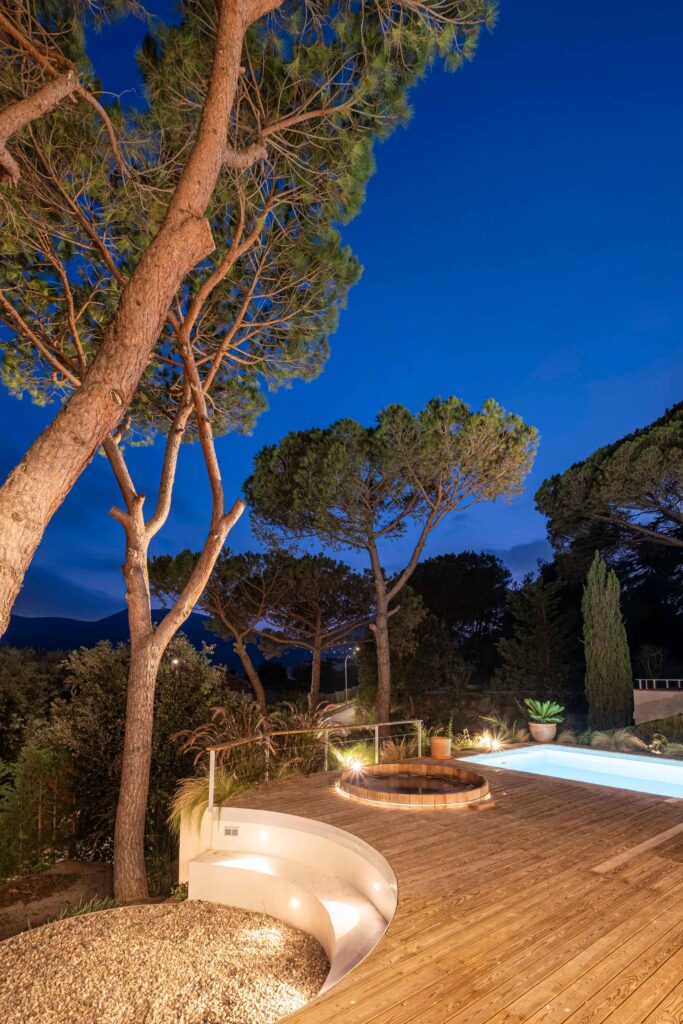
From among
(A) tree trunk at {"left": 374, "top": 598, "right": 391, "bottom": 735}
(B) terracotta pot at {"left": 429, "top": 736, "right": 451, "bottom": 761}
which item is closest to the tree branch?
(B) terracotta pot at {"left": 429, "top": 736, "right": 451, "bottom": 761}

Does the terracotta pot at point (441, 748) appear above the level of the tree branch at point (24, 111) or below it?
below

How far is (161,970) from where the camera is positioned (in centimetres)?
390

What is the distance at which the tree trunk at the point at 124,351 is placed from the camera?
2699 mm

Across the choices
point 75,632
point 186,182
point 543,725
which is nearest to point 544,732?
point 543,725

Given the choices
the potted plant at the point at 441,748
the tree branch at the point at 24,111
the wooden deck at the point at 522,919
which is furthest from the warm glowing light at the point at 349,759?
the tree branch at the point at 24,111

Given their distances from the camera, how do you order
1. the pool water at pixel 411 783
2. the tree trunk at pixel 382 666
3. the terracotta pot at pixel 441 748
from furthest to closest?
the tree trunk at pixel 382 666 → the terracotta pot at pixel 441 748 → the pool water at pixel 411 783

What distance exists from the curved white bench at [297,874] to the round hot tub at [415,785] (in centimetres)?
97

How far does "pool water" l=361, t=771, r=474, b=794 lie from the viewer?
621cm

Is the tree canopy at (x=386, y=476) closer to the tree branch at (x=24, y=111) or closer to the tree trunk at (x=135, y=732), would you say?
the tree trunk at (x=135, y=732)

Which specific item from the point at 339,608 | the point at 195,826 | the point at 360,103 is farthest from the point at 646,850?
the point at 339,608

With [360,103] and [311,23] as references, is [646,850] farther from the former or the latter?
[311,23]

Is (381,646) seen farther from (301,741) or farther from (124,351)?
(124,351)

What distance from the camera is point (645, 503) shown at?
13570 millimetres

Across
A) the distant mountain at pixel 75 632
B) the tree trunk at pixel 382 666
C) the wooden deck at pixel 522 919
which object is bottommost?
the wooden deck at pixel 522 919
